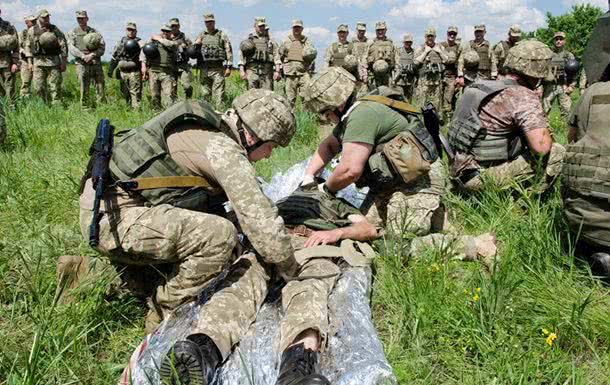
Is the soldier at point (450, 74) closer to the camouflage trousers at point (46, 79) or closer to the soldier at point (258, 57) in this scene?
the soldier at point (258, 57)

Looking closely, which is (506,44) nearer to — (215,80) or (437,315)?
(215,80)

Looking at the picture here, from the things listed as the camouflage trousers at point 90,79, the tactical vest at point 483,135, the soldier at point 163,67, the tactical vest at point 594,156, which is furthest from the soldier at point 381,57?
the tactical vest at point 594,156

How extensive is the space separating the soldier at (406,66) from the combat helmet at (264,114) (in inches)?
379

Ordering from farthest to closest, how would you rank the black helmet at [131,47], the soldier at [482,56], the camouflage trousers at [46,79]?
the soldier at [482,56]
the black helmet at [131,47]
the camouflage trousers at [46,79]

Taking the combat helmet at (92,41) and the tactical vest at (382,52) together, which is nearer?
the combat helmet at (92,41)

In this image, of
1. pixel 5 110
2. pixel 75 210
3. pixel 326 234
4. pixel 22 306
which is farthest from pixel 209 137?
pixel 5 110

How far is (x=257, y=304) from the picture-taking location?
242 centimetres

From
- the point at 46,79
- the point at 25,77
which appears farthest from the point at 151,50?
the point at 25,77

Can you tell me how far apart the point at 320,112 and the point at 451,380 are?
1897mm

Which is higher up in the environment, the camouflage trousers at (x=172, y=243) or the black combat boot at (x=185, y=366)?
the camouflage trousers at (x=172, y=243)

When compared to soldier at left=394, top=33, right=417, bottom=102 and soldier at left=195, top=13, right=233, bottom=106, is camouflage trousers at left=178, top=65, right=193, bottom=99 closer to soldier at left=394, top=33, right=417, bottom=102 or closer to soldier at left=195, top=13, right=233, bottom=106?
soldier at left=195, top=13, right=233, bottom=106

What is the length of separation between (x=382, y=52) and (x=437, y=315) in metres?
9.95

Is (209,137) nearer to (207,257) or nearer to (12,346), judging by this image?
(207,257)

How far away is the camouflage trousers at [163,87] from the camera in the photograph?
386 inches
